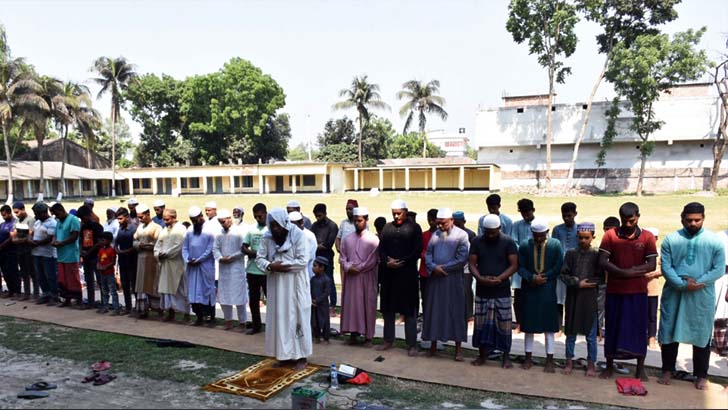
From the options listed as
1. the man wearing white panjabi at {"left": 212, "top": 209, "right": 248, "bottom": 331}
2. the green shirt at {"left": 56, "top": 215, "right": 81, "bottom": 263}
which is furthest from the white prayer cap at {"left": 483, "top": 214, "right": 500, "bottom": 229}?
the green shirt at {"left": 56, "top": 215, "right": 81, "bottom": 263}

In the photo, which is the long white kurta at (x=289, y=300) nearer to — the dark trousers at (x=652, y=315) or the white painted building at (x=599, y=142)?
the dark trousers at (x=652, y=315)

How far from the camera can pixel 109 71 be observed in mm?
41469

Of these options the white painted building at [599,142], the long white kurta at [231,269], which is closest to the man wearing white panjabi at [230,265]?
the long white kurta at [231,269]

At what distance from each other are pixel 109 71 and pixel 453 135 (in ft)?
224

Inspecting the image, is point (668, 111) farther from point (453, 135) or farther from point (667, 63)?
point (453, 135)

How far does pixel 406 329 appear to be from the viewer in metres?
5.44

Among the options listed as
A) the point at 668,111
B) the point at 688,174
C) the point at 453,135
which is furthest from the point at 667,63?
the point at 453,135

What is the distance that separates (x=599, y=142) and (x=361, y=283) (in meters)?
35.9

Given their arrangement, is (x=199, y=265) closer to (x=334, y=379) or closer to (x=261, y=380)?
(x=261, y=380)

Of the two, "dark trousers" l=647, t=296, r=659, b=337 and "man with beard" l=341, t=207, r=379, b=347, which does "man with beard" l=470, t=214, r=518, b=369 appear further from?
"dark trousers" l=647, t=296, r=659, b=337

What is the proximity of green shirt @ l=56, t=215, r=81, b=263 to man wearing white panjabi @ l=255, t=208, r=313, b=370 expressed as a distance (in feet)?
13.2

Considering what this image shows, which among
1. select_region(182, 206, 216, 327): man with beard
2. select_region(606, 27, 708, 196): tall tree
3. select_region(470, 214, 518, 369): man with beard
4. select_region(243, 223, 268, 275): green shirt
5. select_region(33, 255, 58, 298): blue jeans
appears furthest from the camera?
select_region(606, 27, 708, 196): tall tree

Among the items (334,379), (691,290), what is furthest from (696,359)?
(334,379)

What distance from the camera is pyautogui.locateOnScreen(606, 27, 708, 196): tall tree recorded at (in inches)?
1128
